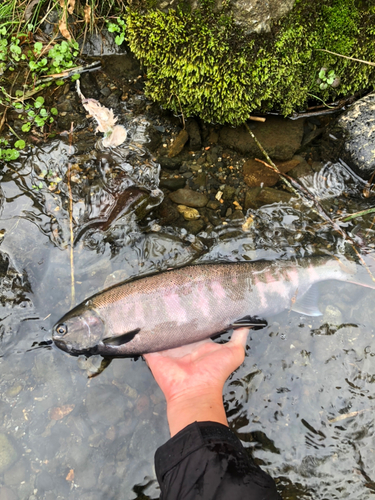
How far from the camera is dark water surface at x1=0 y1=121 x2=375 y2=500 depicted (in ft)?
11.1

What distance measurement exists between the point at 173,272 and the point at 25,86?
129 inches

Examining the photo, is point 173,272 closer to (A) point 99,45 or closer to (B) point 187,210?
(B) point 187,210

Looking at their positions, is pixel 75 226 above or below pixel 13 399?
above

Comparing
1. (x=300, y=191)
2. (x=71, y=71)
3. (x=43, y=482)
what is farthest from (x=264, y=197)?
(x=43, y=482)

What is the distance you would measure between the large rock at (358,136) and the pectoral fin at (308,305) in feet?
5.94

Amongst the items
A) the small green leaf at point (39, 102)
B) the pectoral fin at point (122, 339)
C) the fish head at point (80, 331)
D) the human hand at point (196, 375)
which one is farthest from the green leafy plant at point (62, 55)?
the human hand at point (196, 375)

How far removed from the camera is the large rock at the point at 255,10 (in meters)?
3.41

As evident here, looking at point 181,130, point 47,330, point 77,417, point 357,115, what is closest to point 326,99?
point 357,115

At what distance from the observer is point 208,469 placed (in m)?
2.51

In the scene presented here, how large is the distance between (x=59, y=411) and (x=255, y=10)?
4.71 meters

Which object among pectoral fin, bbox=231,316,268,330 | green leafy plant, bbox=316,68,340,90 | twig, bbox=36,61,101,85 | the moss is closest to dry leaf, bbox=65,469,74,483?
pectoral fin, bbox=231,316,268,330

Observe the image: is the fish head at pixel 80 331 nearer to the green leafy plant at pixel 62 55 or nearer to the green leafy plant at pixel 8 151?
the green leafy plant at pixel 8 151

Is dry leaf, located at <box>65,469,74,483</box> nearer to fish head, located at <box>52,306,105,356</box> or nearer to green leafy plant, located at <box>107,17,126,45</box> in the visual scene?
fish head, located at <box>52,306,105,356</box>

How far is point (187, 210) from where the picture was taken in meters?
4.23
